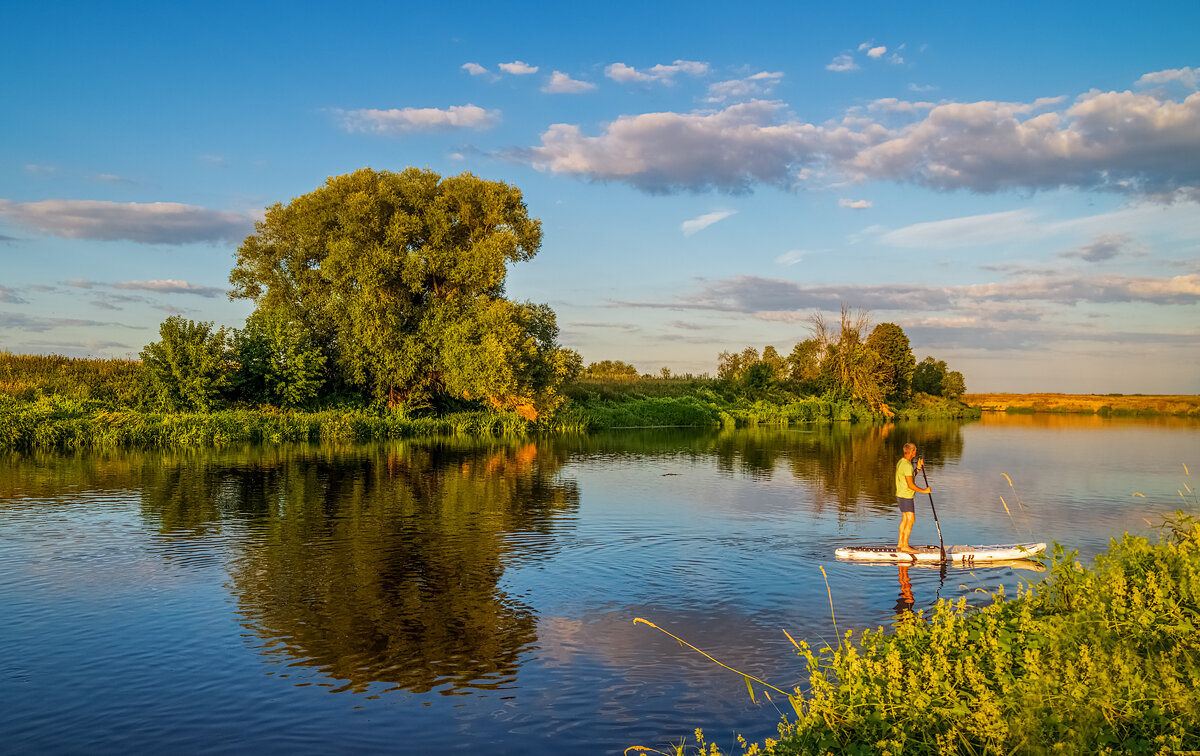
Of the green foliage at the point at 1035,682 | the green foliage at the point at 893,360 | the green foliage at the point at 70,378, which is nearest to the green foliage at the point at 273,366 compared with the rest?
the green foliage at the point at 70,378

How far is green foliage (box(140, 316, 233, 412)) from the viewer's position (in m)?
43.6

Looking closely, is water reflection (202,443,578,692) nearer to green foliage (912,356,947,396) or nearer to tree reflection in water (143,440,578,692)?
tree reflection in water (143,440,578,692)

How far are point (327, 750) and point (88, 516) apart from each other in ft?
52.1

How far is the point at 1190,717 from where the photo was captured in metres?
6.33

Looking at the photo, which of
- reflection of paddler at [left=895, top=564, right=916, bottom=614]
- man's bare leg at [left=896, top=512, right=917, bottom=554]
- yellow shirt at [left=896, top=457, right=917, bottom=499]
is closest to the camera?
reflection of paddler at [left=895, top=564, right=916, bottom=614]

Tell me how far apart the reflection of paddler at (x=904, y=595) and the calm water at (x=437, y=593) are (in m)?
Result: 0.15

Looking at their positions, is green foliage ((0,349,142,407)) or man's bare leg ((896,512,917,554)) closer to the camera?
man's bare leg ((896,512,917,554))

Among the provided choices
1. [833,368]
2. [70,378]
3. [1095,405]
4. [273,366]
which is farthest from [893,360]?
[70,378]

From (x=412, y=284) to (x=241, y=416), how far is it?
1335cm

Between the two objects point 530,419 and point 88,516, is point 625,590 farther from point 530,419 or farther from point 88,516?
point 530,419

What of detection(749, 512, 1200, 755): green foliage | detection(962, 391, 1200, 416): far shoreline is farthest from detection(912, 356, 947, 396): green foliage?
detection(749, 512, 1200, 755): green foliage

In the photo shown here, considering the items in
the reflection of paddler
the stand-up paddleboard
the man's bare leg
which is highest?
the man's bare leg

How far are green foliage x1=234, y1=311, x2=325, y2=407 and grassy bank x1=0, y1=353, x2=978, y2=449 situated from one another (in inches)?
59.3

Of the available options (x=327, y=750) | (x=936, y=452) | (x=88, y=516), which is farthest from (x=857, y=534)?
(x=936, y=452)
